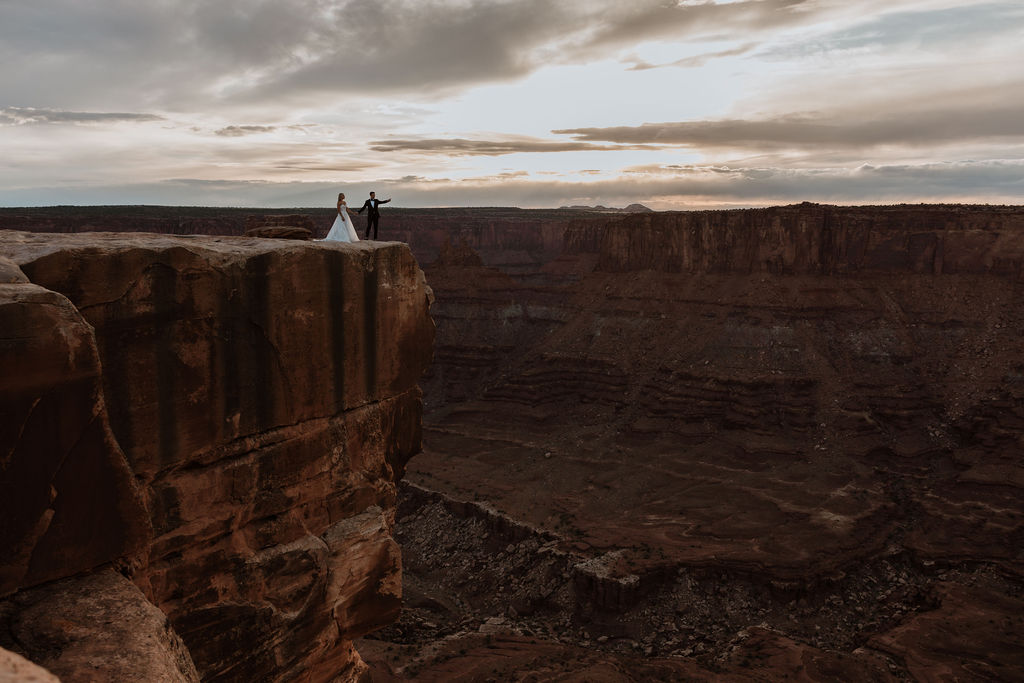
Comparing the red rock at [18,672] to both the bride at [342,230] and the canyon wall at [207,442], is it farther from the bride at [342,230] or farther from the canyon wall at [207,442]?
the bride at [342,230]

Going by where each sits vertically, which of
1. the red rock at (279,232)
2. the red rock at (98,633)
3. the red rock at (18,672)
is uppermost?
the red rock at (279,232)

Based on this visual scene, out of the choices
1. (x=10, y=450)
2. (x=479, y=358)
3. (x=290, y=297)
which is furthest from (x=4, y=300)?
(x=479, y=358)

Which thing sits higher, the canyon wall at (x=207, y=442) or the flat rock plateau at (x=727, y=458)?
the canyon wall at (x=207, y=442)

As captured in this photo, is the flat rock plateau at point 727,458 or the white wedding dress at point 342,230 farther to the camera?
the flat rock plateau at point 727,458

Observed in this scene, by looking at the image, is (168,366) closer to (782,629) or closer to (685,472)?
(782,629)

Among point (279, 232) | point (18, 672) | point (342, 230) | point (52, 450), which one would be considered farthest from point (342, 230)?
point (18, 672)

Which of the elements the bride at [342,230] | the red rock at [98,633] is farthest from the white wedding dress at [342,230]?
the red rock at [98,633]
